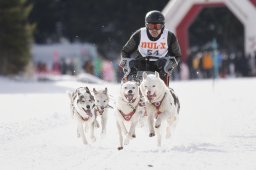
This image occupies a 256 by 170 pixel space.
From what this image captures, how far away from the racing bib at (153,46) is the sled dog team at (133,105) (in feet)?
3.05

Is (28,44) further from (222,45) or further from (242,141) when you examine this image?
(242,141)

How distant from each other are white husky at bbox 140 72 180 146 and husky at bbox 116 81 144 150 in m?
0.14

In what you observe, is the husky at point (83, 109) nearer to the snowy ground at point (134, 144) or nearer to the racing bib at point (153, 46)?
the snowy ground at point (134, 144)

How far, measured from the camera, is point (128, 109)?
10.0 meters

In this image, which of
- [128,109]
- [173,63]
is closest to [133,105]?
[128,109]

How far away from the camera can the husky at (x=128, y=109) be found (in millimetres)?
9938

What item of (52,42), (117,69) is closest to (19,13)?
(117,69)

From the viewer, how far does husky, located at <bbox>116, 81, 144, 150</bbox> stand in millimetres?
9938

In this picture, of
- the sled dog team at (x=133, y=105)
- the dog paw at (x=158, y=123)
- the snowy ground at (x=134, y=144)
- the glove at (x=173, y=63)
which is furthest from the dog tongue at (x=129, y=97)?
the glove at (x=173, y=63)

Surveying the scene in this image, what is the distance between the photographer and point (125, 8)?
61.5m

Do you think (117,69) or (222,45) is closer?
(117,69)

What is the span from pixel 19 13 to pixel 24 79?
374cm

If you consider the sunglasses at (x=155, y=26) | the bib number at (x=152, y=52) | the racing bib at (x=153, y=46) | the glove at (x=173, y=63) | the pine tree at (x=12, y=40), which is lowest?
→ the glove at (x=173, y=63)

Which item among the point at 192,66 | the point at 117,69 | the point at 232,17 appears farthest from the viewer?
the point at 232,17
